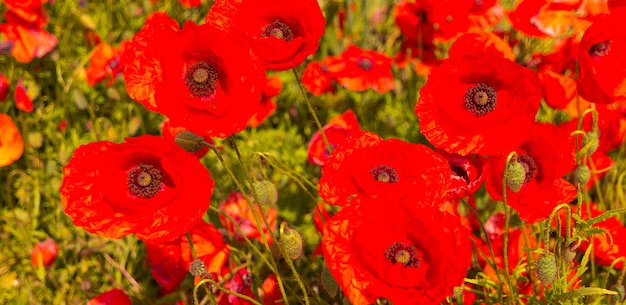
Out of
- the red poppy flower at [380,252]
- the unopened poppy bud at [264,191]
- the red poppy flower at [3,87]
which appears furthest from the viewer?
the red poppy flower at [3,87]

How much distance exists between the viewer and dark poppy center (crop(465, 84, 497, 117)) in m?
1.15

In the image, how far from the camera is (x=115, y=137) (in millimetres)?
2047

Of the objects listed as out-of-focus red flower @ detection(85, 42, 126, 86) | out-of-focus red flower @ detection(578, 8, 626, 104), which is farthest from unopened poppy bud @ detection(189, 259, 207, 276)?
out-of-focus red flower @ detection(85, 42, 126, 86)

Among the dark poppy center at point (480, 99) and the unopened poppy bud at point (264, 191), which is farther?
the unopened poppy bud at point (264, 191)

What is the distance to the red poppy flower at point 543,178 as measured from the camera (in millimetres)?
1123

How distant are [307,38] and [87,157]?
457mm

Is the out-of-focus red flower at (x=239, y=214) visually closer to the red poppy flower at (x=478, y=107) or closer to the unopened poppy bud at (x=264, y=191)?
the unopened poppy bud at (x=264, y=191)

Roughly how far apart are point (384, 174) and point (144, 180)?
0.47 m

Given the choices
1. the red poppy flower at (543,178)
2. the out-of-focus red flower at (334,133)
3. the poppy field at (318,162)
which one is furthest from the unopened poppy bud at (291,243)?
the out-of-focus red flower at (334,133)

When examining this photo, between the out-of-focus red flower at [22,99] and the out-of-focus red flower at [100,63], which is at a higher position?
the out-of-focus red flower at [100,63]

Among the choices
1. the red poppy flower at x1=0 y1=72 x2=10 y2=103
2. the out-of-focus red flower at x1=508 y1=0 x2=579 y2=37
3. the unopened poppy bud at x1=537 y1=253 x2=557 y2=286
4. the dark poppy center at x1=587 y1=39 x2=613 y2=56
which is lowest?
the red poppy flower at x1=0 y1=72 x2=10 y2=103

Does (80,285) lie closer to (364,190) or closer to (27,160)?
(27,160)

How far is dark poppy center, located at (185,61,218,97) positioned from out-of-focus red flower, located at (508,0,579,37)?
3.26 feet

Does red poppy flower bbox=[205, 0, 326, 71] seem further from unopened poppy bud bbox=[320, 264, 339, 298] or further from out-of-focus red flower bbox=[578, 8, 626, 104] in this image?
out-of-focus red flower bbox=[578, 8, 626, 104]
